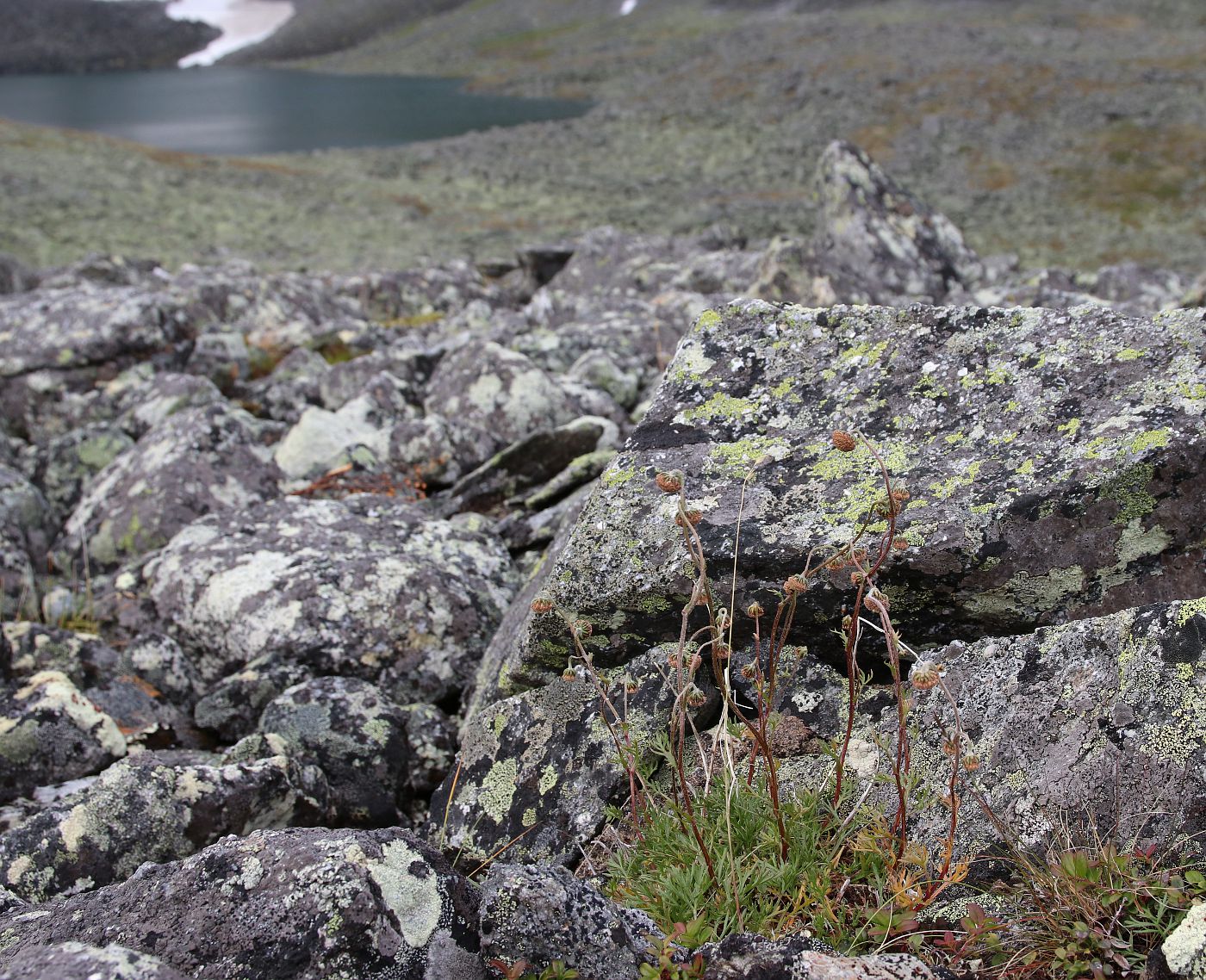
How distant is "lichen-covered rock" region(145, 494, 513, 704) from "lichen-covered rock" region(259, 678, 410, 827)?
1.96ft

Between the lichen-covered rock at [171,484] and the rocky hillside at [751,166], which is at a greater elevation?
the lichen-covered rock at [171,484]

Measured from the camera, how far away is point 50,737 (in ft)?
16.9

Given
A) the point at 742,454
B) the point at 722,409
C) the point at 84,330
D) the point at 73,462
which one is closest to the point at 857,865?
the point at 742,454

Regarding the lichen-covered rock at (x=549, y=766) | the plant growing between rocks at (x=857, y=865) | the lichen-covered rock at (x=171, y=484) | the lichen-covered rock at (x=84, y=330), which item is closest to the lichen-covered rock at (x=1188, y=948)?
the plant growing between rocks at (x=857, y=865)

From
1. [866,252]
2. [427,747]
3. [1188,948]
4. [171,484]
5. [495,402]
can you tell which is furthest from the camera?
[866,252]

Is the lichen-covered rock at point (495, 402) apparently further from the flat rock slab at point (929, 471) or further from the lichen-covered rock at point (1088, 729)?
the lichen-covered rock at point (1088, 729)

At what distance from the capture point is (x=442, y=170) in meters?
61.1

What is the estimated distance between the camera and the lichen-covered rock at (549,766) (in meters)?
4.17

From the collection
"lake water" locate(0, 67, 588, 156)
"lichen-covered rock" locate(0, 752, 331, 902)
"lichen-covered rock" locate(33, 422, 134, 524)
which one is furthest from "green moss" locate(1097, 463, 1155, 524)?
"lake water" locate(0, 67, 588, 156)

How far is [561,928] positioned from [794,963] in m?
0.76

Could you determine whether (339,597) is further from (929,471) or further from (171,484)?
(929,471)

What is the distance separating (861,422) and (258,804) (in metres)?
3.66

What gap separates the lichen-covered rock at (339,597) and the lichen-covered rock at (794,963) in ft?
11.6

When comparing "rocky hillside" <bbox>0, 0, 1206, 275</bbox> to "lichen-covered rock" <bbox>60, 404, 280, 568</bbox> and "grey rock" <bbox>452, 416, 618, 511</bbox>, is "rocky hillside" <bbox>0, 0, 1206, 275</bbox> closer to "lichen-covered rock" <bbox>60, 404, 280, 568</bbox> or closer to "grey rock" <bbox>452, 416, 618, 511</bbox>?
"lichen-covered rock" <bbox>60, 404, 280, 568</bbox>
